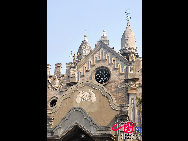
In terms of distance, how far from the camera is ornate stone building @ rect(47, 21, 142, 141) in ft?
91.0

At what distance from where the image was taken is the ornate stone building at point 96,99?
2775 centimetres

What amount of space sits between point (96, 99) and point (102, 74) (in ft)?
19.6

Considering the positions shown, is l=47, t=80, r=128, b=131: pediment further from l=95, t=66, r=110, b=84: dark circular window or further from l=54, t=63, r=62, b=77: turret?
l=54, t=63, r=62, b=77: turret

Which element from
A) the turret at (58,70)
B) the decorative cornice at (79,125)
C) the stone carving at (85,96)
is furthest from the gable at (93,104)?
the turret at (58,70)

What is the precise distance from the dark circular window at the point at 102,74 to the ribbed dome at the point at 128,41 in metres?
13.1

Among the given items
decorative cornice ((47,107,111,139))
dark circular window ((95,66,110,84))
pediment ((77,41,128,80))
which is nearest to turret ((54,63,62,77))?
pediment ((77,41,128,80))

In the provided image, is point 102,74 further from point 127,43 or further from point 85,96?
point 127,43

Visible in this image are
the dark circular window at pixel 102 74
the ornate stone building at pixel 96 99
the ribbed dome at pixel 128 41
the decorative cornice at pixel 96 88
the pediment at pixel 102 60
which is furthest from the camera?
the ribbed dome at pixel 128 41

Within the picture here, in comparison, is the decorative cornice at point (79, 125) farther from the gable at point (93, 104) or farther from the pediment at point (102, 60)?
the pediment at point (102, 60)
